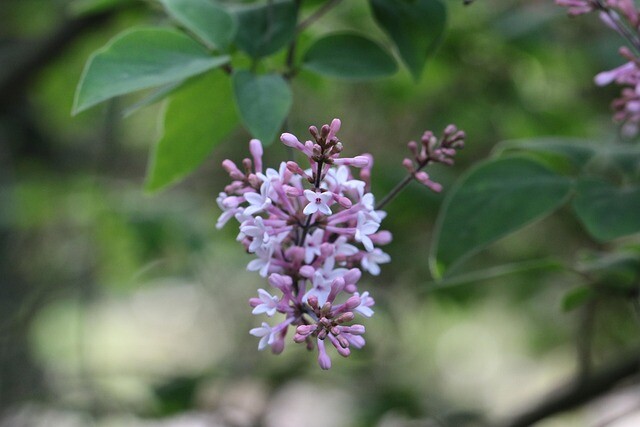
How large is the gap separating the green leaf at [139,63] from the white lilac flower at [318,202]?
202mm

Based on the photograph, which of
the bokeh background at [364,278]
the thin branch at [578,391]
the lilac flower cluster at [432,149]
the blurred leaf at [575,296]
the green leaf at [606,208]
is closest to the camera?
the lilac flower cluster at [432,149]

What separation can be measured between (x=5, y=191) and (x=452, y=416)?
1438 mm

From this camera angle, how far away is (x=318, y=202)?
621 mm

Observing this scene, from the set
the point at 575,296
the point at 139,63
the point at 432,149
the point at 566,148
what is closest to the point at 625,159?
the point at 566,148

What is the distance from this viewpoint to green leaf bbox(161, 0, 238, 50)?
0.80 metres

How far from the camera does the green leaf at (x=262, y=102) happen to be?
0.74 m

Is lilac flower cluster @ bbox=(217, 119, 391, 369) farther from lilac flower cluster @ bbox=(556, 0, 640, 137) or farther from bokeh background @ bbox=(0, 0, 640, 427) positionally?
bokeh background @ bbox=(0, 0, 640, 427)

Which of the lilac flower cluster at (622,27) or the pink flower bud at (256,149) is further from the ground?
the lilac flower cluster at (622,27)

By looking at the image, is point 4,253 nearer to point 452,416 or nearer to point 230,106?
point 452,416

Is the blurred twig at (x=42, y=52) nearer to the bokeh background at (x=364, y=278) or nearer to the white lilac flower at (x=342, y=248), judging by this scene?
the bokeh background at (x=364, y=278)

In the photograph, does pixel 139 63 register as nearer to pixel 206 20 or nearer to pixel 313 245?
pixel 206 20

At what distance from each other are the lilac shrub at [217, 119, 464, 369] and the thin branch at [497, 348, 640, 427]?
730mm

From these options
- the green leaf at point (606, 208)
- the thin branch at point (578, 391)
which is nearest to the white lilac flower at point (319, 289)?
the green leaf at point (606, 208)

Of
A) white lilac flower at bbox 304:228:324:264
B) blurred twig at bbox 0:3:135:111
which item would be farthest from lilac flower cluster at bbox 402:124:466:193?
blurred twig at bbox 0:3:135:111
